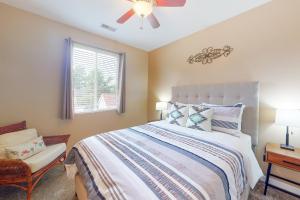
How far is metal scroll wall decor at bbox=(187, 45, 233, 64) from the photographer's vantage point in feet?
8.22

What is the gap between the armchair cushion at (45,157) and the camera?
1697mm

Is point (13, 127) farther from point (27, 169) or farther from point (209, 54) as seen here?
point (209, 54)

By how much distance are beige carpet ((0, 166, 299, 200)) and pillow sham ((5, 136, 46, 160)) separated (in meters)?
0.49

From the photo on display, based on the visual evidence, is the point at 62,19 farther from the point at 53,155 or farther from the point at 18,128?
the point at 53,155

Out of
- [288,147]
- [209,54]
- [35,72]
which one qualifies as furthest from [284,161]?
[35,72]

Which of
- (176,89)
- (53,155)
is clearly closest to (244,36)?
(176,89)

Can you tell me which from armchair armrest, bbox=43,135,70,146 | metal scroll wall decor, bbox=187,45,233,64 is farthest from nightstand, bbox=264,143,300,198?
armchair armrest, bbox=43,135,70,146

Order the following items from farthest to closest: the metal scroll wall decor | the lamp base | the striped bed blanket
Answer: the metal scroll wall decor < the lamp base < the striped bed blanket

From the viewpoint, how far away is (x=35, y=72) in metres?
2.37

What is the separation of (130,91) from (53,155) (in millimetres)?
2256

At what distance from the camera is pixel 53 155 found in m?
2.01

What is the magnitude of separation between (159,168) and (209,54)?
2.44m

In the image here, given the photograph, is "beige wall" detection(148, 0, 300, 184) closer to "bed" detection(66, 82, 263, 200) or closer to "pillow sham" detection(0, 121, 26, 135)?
"bed" detection(66, 82, 263, 200)

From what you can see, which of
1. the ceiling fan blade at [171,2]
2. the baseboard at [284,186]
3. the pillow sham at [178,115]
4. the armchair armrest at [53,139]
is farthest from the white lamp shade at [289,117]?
Answer: the armchair armrest at [53,139]
